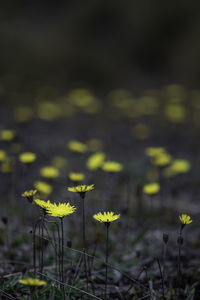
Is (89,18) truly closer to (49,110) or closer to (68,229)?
(49,110)

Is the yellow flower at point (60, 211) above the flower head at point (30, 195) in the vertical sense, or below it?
below

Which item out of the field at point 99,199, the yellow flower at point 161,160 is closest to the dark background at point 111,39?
the field at point 99,199

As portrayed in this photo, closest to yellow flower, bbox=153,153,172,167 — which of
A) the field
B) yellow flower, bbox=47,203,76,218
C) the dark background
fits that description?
the field

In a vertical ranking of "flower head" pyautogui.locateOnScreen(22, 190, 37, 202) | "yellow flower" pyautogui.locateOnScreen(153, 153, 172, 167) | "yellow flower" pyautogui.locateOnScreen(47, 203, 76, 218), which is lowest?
"yellow flower" pyautogui.locateOnScreen(47, 203, 76, 218)

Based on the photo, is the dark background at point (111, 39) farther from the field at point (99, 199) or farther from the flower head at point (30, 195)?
the flower head at point (30, 195)

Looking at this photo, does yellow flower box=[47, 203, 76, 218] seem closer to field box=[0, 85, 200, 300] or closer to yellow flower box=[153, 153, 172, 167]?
field box=[0, 85, 200, 300]

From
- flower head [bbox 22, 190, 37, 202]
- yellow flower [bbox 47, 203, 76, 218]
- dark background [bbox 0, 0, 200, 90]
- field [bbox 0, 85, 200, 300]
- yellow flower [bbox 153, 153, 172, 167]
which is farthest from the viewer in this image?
dark background [bbox 0, 0, 200, 90]
